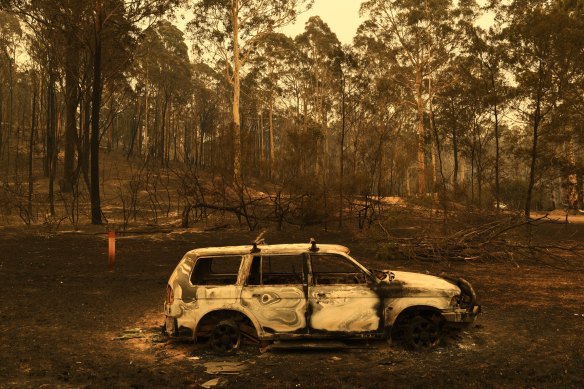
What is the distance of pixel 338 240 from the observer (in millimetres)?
20469

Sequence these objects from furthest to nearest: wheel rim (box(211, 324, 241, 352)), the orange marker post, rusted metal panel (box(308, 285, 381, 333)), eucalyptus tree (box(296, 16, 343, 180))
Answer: eucalyptus tree (box(296, 16, 343, 180)), the orange marker post, wheel rim (box(211, 324, 241, 352)), rusted metal panel (box(308, 285, 381, 333))

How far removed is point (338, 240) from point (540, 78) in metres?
15.4

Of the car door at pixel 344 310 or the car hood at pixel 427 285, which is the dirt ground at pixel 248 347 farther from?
the car hood at pixel 427 285

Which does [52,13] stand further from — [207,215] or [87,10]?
[207,215]

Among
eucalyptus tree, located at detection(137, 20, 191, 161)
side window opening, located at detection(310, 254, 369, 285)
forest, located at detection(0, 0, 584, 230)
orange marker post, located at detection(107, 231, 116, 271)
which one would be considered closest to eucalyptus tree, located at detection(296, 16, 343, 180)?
forest, located at detection(0, 0, 584, 230)

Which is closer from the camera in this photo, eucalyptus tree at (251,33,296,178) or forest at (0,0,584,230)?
forest at (0,0,584,230)

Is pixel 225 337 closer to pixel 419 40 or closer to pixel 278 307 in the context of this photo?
pixel 278 307

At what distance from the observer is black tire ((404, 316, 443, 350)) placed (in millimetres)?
6824

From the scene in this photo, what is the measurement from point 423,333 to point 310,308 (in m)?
1.52

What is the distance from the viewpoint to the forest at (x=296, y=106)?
2402cm

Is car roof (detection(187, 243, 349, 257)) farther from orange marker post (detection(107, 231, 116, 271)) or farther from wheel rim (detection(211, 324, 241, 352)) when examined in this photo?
orange marker post (detection(107, 231, 116, 271))

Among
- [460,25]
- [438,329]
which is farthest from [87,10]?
[460,25]

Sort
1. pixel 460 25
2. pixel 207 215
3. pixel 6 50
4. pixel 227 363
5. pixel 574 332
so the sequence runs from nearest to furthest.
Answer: pixel 227 363
pixel 574 332
pixel 207 215
pixel 460 25
pixel 6 50

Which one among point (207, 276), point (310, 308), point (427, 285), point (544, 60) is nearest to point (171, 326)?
point (207, 276)
